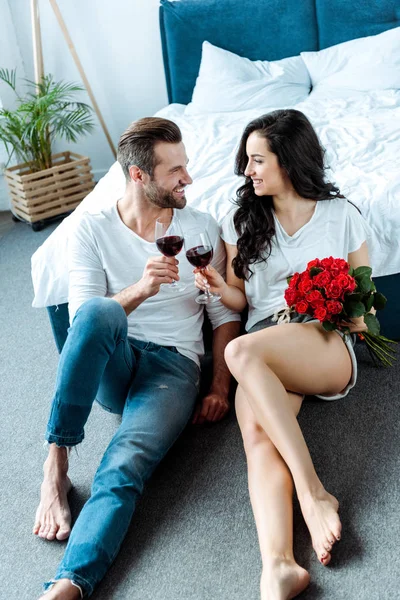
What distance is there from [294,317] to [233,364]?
0.32 m

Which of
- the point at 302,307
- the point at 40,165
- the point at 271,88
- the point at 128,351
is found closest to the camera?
the point at 302,307

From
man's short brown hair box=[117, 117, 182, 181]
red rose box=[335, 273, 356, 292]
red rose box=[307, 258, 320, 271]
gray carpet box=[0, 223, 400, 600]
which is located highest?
man's short brown hair box=[117, 117, 182, 181]

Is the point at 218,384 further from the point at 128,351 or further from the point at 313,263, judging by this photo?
the point at 313,263

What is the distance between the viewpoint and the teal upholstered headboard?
160 inches

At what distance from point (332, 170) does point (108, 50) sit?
8.64ft

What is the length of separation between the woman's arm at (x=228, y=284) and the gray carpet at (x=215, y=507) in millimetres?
383

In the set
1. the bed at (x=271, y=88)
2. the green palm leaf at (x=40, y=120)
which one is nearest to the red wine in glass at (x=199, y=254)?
the bed at (x=271, y=88)

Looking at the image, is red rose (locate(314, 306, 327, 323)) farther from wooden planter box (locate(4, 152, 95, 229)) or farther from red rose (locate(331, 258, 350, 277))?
wooden planter box (locate(4, 152, 95, 229))

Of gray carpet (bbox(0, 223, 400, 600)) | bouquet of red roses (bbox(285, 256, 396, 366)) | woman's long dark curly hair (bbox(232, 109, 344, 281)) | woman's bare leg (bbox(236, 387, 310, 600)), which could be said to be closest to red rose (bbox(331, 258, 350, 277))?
bouquet of red roses (bbox(285, 256, 396, 366))

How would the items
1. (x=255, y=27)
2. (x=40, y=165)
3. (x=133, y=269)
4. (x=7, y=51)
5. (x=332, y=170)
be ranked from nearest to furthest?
(x=133, y=269)
(x=332, y=170)
(x=255, y=27)
(x=40, y=165)
(x=7, y=51)

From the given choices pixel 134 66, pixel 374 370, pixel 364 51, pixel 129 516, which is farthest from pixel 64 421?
pixel 134 66

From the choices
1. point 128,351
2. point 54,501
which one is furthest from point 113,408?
point 54,501

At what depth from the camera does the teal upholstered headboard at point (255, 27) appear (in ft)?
13.4

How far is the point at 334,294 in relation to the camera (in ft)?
6.12
